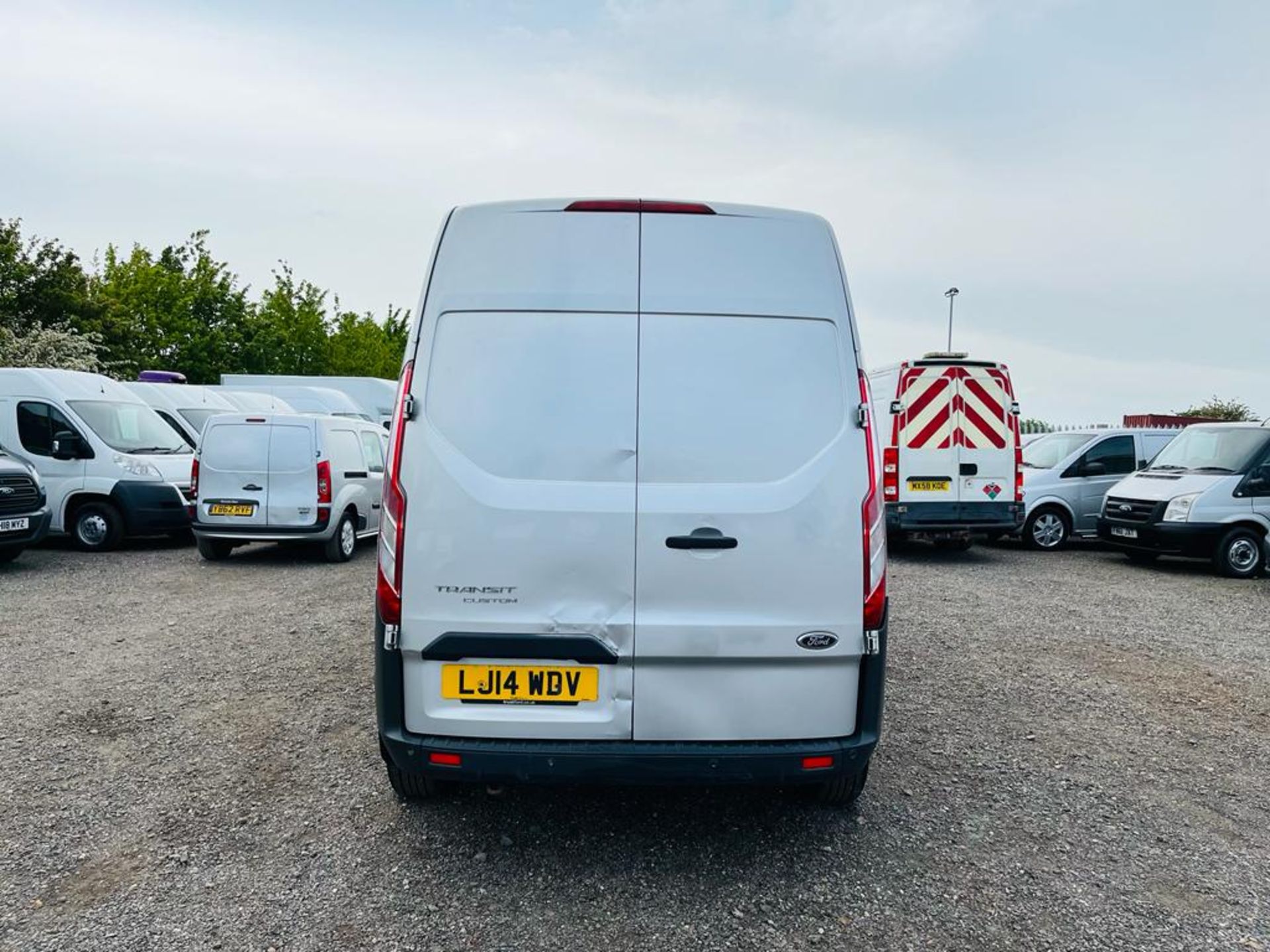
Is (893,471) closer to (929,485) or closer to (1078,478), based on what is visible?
(929,485)

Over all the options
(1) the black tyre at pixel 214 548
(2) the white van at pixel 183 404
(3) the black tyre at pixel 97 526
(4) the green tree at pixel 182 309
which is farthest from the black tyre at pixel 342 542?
(4) the green tree at pixel 182 309

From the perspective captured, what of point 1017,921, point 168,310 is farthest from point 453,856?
point 168,310

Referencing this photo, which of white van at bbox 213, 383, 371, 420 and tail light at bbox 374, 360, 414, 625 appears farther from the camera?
white van at bbox 213, 383, 371, 420

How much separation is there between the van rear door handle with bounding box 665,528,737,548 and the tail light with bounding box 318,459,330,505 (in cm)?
778

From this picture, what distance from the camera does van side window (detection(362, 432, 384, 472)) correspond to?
11.1 metres

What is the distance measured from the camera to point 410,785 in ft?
10.9

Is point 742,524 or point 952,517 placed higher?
point 742,524

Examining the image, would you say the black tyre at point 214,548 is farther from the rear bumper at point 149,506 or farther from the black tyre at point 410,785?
the black tyre at point 410,785

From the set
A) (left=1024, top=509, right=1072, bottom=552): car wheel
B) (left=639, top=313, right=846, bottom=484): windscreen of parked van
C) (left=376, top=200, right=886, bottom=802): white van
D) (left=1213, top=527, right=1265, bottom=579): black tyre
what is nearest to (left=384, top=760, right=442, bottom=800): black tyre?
(left=376, top=200, right=886, bottom=802): white van

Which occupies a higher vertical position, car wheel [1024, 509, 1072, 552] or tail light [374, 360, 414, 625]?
tail light [374, 360, 414, 625]

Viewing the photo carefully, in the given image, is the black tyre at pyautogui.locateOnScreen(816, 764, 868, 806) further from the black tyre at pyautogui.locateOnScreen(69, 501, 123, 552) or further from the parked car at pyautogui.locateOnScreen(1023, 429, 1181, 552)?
the black tyre at pyautogui.locateOnScreen(69, 501, 123, 552)

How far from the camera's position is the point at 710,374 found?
9.70 feet

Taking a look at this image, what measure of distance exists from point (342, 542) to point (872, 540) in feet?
28.0

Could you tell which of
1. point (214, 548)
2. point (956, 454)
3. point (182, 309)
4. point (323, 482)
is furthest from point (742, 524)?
point (182, 309)
